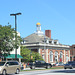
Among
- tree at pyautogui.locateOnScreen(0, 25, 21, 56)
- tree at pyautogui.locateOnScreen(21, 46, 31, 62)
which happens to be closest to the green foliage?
tree at pyautogui.locateOnScreen(21, 46, 31, 62)

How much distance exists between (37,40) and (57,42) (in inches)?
433

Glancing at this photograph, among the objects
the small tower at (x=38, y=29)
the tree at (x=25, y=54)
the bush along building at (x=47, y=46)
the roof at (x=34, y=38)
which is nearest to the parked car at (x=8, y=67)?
the tree at (x=25, y=54)

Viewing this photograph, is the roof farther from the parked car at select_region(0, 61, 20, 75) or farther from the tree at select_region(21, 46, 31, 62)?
the parked car at select_region(0, 61, 20, 75)

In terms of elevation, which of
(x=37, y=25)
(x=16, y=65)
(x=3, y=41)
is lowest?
(x=16, y=65)

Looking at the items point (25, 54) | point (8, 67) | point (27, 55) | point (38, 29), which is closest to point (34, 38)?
point (38, 29)

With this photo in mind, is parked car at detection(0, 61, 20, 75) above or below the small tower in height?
Result: below

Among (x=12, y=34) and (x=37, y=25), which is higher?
(x=37, y=25)

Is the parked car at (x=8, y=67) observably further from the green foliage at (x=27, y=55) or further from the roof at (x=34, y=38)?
the roof at (x=34, y=38)

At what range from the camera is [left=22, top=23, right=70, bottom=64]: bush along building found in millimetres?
Answer: 108613

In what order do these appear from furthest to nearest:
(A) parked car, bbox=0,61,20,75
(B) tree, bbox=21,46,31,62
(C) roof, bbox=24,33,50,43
Result: (C) roof, bbox=24,33,50,43, (B) tree, bbox=21,46,31,62, (A) parked car, bbox=0,61,20,75

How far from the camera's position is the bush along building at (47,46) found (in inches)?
4276

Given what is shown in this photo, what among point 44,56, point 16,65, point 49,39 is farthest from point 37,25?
point 16,65

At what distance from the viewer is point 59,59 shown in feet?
381

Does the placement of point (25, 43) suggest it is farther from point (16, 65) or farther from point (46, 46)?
point (16, 65)
